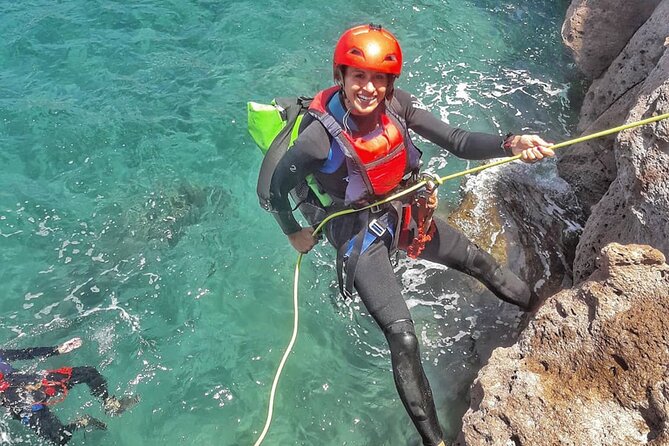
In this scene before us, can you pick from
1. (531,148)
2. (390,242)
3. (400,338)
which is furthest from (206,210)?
(531,148)

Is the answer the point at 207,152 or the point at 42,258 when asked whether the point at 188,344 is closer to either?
the point at 42,258

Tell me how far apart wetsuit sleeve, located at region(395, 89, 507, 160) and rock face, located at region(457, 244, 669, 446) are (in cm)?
108

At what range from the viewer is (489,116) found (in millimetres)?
7688

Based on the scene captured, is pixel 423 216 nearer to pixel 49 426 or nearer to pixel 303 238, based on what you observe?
pixel 303 238

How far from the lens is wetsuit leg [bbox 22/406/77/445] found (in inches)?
198

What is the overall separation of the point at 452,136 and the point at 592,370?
74.6 inches

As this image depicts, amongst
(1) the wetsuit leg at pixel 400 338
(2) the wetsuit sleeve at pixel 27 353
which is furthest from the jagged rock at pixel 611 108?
(2) the wetsuit sleeve at pixel 27 353

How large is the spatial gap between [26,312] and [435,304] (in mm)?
4154

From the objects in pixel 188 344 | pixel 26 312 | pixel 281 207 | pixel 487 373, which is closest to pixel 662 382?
pixel 487 373

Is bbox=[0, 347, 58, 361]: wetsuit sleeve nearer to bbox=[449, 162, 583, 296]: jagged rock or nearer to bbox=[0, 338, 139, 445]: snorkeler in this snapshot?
bbox=[0, 338, 139, 445]: snorkeler

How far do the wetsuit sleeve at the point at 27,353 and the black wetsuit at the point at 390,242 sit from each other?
2.82 m

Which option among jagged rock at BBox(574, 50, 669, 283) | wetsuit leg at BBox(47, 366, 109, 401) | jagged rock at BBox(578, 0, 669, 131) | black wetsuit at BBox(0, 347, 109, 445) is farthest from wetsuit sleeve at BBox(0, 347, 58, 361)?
jagged rock at BBox(578, 0, 669, 131)

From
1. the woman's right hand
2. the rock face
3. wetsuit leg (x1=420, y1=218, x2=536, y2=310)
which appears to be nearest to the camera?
the rock face

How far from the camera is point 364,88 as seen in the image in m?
3.84
